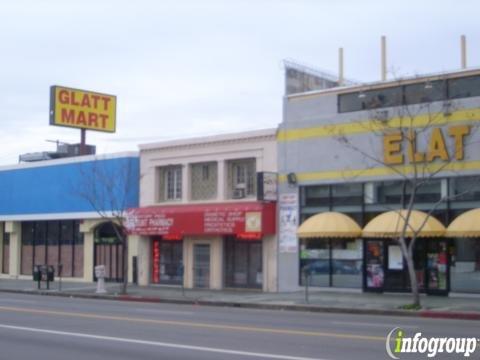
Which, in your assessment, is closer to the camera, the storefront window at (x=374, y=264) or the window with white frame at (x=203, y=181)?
the storefront window at (x=374, y=264)

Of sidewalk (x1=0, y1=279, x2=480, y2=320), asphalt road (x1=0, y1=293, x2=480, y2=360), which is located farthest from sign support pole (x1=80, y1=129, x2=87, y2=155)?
asphalt road (x1=0, y1=293, x2=480, y2=360)

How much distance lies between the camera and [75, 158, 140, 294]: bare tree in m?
37.8

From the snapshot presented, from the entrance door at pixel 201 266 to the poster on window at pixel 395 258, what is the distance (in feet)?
28.7

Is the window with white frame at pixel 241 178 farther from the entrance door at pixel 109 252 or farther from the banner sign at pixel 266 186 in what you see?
the entrance door at pixel 109 252

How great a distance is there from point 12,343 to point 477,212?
16554 millimetres

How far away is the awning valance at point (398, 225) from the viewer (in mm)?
26844

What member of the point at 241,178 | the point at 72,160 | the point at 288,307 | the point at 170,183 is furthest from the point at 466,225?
the point at 72,160

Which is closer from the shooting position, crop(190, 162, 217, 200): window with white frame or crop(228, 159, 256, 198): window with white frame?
crop(228, 159, 256, 198): window with white frame

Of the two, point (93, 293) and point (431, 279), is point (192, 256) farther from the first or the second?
point (431, 279)

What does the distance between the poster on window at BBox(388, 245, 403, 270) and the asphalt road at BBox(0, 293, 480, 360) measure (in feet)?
20.4

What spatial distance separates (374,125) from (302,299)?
22.4 feet

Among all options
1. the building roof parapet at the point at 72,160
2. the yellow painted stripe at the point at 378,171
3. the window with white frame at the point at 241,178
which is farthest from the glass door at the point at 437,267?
the building roof parapet at the point at 72,160

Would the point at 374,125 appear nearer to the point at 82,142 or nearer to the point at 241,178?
the point at 241,178

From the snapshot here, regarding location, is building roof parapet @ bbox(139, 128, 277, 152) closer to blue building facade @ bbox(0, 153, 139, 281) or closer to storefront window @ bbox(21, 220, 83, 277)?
blue building facade @ bbox(0, 153, 139, 281)
